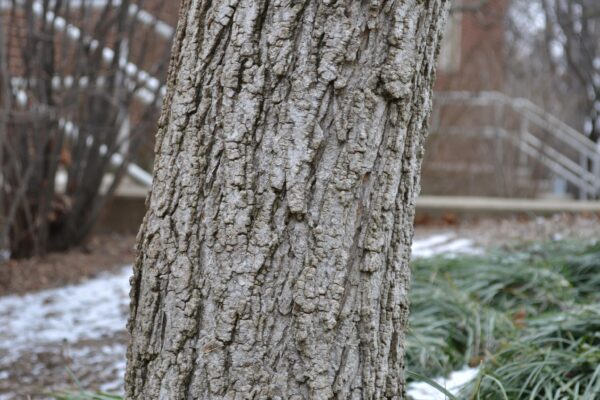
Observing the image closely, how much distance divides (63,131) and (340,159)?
168 inches

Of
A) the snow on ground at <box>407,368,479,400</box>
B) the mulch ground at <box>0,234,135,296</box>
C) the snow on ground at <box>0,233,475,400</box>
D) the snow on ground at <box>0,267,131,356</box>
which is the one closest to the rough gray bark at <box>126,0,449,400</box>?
the snow on ground at <box>407,368,479,400</box>

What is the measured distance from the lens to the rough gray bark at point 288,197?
5.43ft

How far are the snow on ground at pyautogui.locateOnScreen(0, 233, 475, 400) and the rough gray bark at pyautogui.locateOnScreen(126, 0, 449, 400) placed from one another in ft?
3.92

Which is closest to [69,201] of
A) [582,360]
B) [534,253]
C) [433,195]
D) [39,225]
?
[39,225]

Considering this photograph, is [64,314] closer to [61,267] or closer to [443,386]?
[61,267]

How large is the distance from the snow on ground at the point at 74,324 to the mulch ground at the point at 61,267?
0.47 feet

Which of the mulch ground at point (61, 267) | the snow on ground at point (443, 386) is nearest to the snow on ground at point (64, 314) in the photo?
the mulch ground at point (61, 267)

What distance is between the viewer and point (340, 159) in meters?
1.67

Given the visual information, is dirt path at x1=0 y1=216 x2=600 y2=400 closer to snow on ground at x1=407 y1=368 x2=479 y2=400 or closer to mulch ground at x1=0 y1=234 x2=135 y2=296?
mulch ground at x1=0 y1=234 x2=135 y2=296

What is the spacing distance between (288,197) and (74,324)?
2944mm

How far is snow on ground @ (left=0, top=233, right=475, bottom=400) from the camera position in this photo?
3.58 meters

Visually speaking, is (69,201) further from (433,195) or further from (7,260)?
(433,195)

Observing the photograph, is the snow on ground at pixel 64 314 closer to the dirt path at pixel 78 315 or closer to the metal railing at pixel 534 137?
the dirt path at pixel 78 315

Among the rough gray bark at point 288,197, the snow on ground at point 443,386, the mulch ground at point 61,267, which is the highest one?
the rough gray bark at point 288,197
